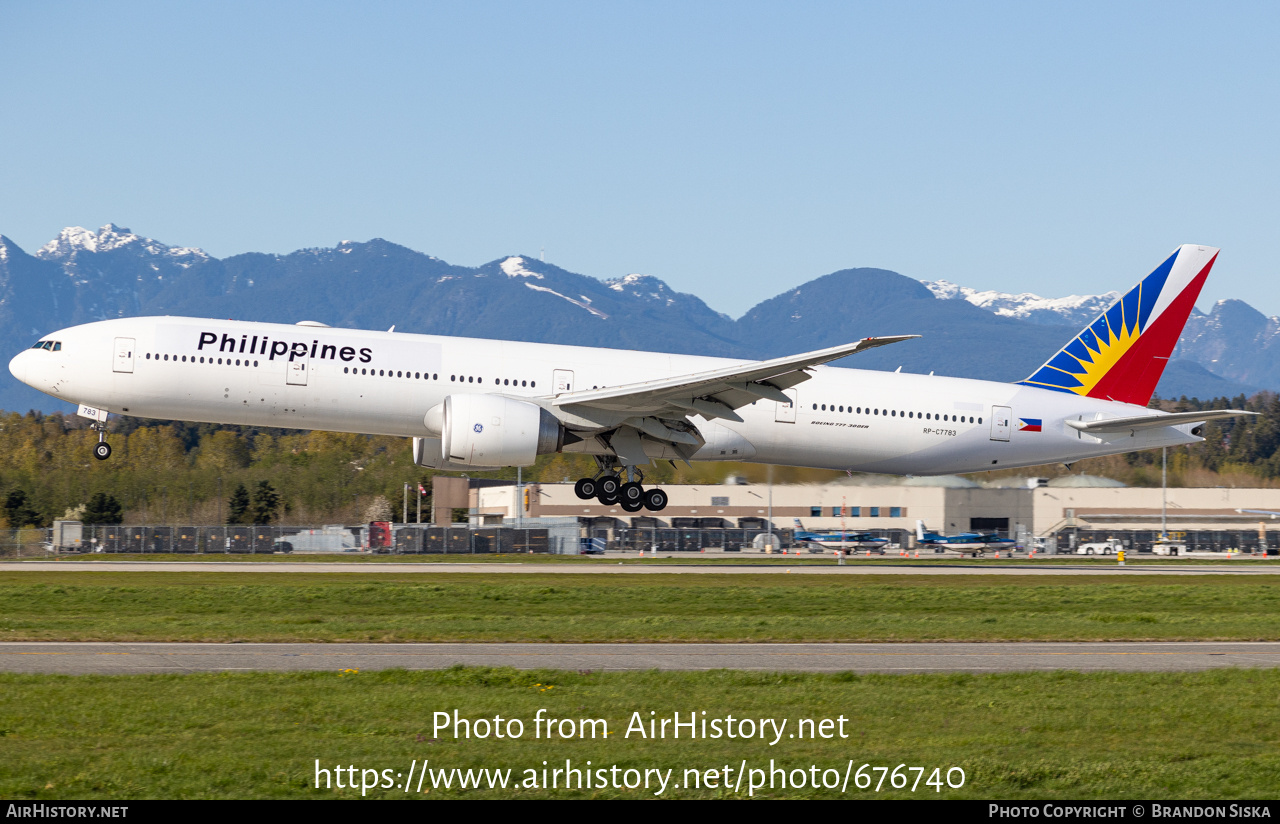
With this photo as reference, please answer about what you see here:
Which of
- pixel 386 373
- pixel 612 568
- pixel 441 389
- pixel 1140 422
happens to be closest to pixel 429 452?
pixel 441 389

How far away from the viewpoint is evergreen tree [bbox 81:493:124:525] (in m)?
71.7

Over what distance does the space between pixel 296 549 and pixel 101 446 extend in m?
28.7

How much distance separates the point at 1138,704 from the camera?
14.0 metres

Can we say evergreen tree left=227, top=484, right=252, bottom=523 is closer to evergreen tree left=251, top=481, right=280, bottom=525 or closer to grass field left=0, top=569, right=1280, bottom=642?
evergreen tree left=251, top=481, right=280, bottom=525

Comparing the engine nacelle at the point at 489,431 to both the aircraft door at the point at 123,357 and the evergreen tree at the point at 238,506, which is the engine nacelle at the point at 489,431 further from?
the evergreen tree at the point at 238,506

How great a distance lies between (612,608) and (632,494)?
7.39 metres

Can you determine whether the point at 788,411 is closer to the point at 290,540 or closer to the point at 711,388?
the point at 711,388

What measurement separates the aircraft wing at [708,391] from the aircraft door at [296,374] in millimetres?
6285

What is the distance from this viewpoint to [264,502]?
239ft

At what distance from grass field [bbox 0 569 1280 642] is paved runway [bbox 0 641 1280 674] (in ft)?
3.77

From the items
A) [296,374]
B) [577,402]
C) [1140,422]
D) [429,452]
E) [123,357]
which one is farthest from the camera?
[1140,422]

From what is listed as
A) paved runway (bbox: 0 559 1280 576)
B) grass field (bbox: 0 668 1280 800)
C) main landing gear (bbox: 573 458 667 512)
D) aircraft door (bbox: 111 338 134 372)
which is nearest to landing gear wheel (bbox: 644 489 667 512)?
main landing gear (bbox: 573 458 667 512)

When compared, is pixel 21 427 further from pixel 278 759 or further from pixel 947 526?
pixel 278 759
